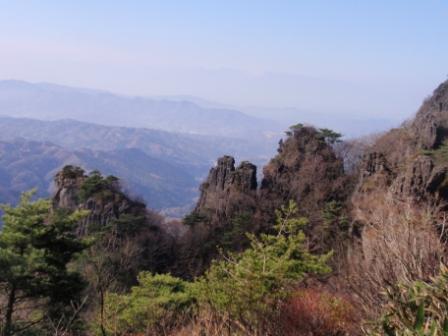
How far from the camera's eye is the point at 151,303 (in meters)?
13.2

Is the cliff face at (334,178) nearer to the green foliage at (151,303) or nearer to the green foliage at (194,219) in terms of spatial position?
the green foliage at (194,219)

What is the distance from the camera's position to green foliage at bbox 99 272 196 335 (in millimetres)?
12656

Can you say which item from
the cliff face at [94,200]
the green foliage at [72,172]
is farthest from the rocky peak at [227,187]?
the green foliage at [72,172]

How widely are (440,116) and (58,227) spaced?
84.2ft

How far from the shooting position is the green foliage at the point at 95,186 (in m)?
31.3

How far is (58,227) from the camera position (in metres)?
13.9

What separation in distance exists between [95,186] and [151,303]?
1935 centimetres

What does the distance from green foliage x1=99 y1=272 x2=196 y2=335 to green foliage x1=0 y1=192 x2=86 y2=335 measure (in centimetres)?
147

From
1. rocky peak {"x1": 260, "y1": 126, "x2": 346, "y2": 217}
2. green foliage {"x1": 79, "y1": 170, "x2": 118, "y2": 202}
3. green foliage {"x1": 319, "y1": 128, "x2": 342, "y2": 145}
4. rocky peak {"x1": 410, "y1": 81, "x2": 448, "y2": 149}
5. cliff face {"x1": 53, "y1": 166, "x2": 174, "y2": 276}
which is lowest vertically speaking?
cliff face {"x1": 53, "y1": 166, "x2": 174, "y2": 276}

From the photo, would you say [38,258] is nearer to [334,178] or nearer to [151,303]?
[151,303]

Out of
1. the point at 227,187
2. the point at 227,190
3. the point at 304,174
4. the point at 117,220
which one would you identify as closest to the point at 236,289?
the point at 117,220

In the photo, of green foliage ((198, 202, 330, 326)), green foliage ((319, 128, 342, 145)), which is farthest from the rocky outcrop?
green foliage ((198, 202, 330, 326))

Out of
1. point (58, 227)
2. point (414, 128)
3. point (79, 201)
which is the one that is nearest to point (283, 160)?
point (414, 128)

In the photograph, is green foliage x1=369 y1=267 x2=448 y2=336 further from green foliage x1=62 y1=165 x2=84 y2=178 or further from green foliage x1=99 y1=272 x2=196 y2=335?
green foliage x1=62 y1=165 x2=84 y2=178
